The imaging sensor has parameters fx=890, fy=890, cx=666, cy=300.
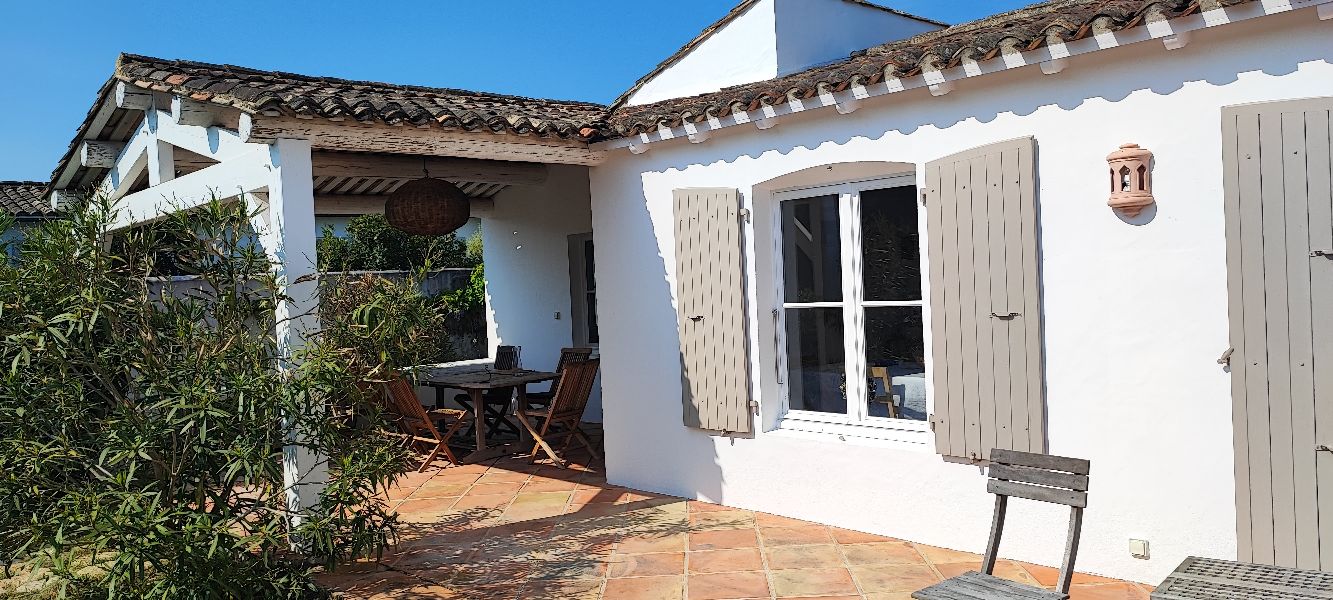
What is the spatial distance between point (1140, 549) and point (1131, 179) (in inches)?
73.1

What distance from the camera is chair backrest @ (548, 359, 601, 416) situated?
26.1 ft

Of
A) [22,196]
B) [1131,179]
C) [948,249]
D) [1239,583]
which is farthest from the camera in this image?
[22,196]

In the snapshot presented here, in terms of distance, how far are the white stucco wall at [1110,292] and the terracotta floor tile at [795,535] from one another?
167 millimetres

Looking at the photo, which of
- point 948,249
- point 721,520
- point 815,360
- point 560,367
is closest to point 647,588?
point 721,520

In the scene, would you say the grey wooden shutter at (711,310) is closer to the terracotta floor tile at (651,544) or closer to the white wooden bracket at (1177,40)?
the terracotta floor tile at (651,544)

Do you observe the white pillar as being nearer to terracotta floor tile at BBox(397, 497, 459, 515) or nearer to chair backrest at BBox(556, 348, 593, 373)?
terracotta floor tile at BBox(397, 497, 459, 515)

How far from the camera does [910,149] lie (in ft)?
17.2

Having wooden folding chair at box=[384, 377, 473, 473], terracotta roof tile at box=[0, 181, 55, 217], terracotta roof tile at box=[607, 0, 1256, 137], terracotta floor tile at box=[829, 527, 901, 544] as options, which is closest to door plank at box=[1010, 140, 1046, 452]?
terracotta roof tile at box=[607, 0, 1256, 137]

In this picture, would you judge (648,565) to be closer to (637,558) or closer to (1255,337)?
(637,558)

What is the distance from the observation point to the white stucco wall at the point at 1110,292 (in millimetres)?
4164

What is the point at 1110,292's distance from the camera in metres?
4.55

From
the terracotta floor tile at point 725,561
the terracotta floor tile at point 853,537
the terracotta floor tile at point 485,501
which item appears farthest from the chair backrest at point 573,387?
the terracotta floor tile at point 853,537

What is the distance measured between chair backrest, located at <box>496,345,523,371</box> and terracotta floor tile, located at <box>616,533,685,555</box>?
496 centimetres

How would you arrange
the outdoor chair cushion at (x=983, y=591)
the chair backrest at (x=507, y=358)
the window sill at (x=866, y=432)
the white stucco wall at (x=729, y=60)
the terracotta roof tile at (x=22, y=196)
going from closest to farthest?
1. the outdoor chair cushion at (x=983, y=591)
2. the window sill at (x=866, y=432)
3. the white stucco wall at (x=729, y=60)
4. the chair backrest at (x=507, y=358)
5. the terracotta roof tile at (x=22, y=196)
